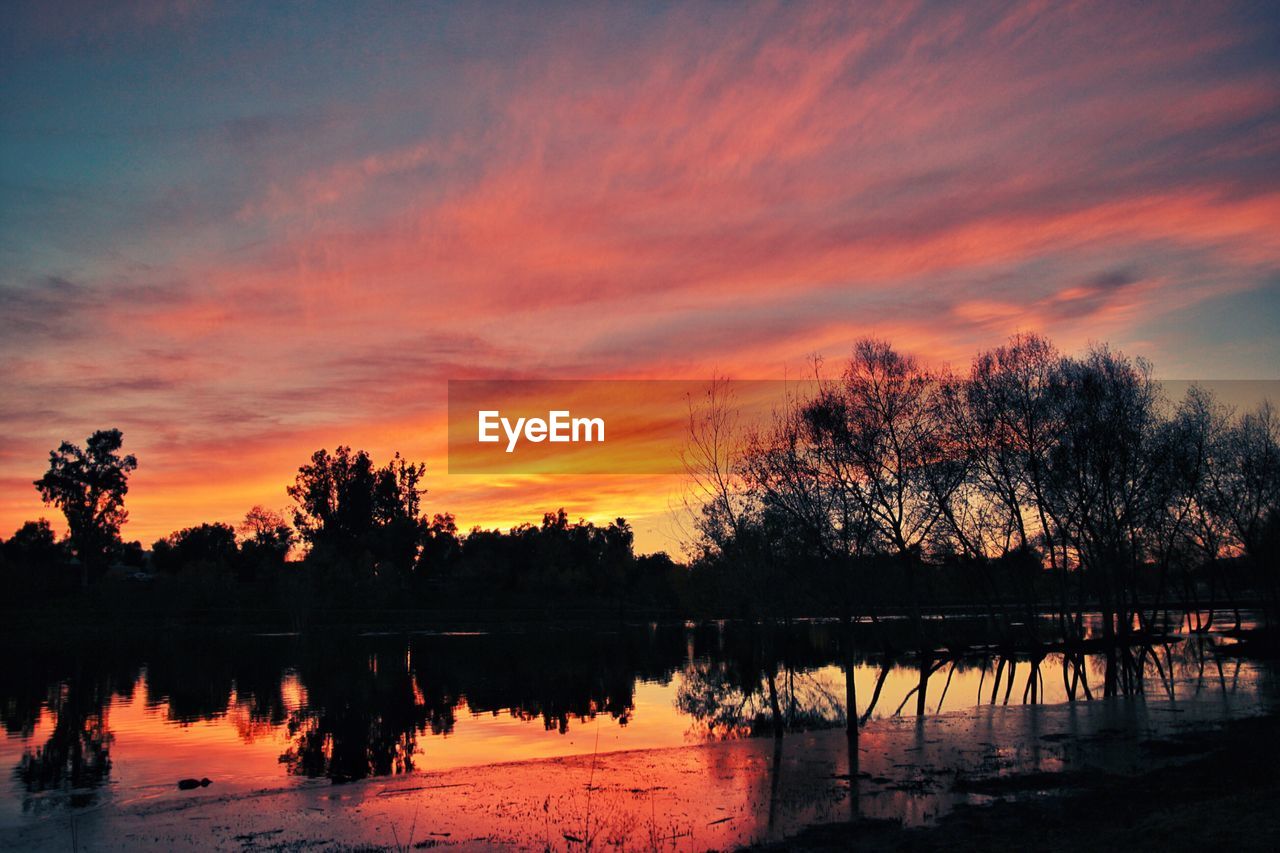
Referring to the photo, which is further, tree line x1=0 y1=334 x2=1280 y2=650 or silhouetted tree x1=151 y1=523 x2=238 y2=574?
silhouetted tree x1=151 y1=523 x2=238 y2=574

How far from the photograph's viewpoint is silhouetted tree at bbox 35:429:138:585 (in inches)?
5768

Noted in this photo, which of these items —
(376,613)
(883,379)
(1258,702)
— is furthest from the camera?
(376,613)

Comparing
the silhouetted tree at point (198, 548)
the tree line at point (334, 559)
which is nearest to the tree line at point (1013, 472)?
the tree line at point (334, 559)

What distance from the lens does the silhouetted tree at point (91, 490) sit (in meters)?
146

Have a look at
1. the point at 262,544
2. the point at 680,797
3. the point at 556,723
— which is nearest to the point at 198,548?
the point at 262,544

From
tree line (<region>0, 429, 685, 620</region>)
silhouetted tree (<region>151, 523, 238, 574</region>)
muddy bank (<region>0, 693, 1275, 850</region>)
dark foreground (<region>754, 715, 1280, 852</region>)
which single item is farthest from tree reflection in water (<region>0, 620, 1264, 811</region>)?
silhouetted tree (<region>151, 523, 238, 574</region>)

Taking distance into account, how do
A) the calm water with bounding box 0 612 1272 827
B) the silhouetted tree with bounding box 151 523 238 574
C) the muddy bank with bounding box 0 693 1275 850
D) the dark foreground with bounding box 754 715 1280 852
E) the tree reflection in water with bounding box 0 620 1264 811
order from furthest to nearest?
the silhouetted tree with bounding box 151 523 238 574
the tree reflection in water with bounding box 0 620 1264 811
the calm water with bounding box 0 612 1272 827
the muddy bank with bounding box 0 693 1275 850
the dark foreground with bounding box 754 715 1280 852

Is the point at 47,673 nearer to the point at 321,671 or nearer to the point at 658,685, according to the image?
the point at 321,671

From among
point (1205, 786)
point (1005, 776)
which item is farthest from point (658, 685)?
point (1205, 786)

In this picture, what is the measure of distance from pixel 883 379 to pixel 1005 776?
29.4 m

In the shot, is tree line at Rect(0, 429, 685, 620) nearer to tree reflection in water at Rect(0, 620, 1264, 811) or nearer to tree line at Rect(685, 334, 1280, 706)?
tree reflection in water at Rect(0, 620, 1264, 811)

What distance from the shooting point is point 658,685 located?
53.8 metres

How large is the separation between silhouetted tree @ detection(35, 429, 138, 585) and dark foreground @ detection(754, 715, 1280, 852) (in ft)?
511

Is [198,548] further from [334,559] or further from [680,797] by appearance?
[680,797]
